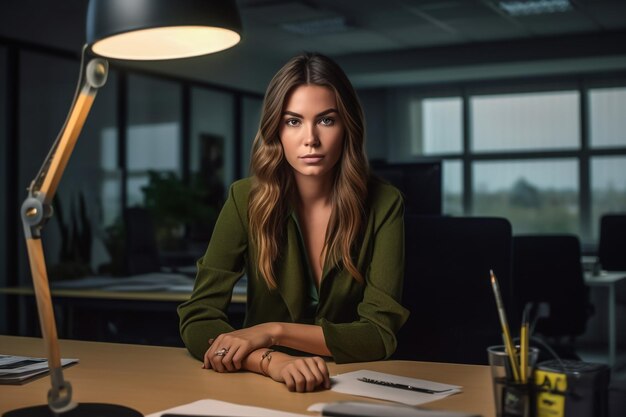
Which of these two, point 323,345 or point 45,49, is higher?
point 45,49

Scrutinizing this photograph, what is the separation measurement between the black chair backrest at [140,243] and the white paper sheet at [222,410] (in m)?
2.94

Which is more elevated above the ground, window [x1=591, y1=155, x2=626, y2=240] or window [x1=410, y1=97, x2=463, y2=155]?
window [x1=410, y1=97, x2=463, y2=155]

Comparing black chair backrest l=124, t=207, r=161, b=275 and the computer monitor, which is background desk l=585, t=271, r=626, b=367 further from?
black chair backrest l=124, t=207, r=161, b=275

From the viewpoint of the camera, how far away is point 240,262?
6.08 feet

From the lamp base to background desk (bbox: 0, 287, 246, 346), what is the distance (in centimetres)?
187

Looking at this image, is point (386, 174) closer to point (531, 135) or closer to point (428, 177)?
point (428, 177)

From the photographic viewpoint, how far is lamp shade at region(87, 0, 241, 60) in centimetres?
122

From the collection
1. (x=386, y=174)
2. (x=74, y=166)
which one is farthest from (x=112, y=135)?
(x=386, y=174)

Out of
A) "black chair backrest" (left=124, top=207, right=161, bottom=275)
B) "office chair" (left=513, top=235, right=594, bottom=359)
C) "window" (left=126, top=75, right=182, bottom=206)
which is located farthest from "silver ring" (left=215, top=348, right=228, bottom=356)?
"window" (left=126, top=75, right=182, bottom=206)

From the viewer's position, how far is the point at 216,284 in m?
1.77

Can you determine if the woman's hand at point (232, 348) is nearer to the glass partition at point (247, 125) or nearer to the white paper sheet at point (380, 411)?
the white paper sheet at point (380, 411)

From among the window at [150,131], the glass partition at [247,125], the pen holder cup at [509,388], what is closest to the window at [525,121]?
the glass partition at [247,125]

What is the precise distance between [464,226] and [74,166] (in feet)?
14.1

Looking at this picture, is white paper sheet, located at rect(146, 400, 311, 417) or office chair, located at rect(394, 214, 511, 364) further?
office chair, located at rect(394, 214, 511, 364)
